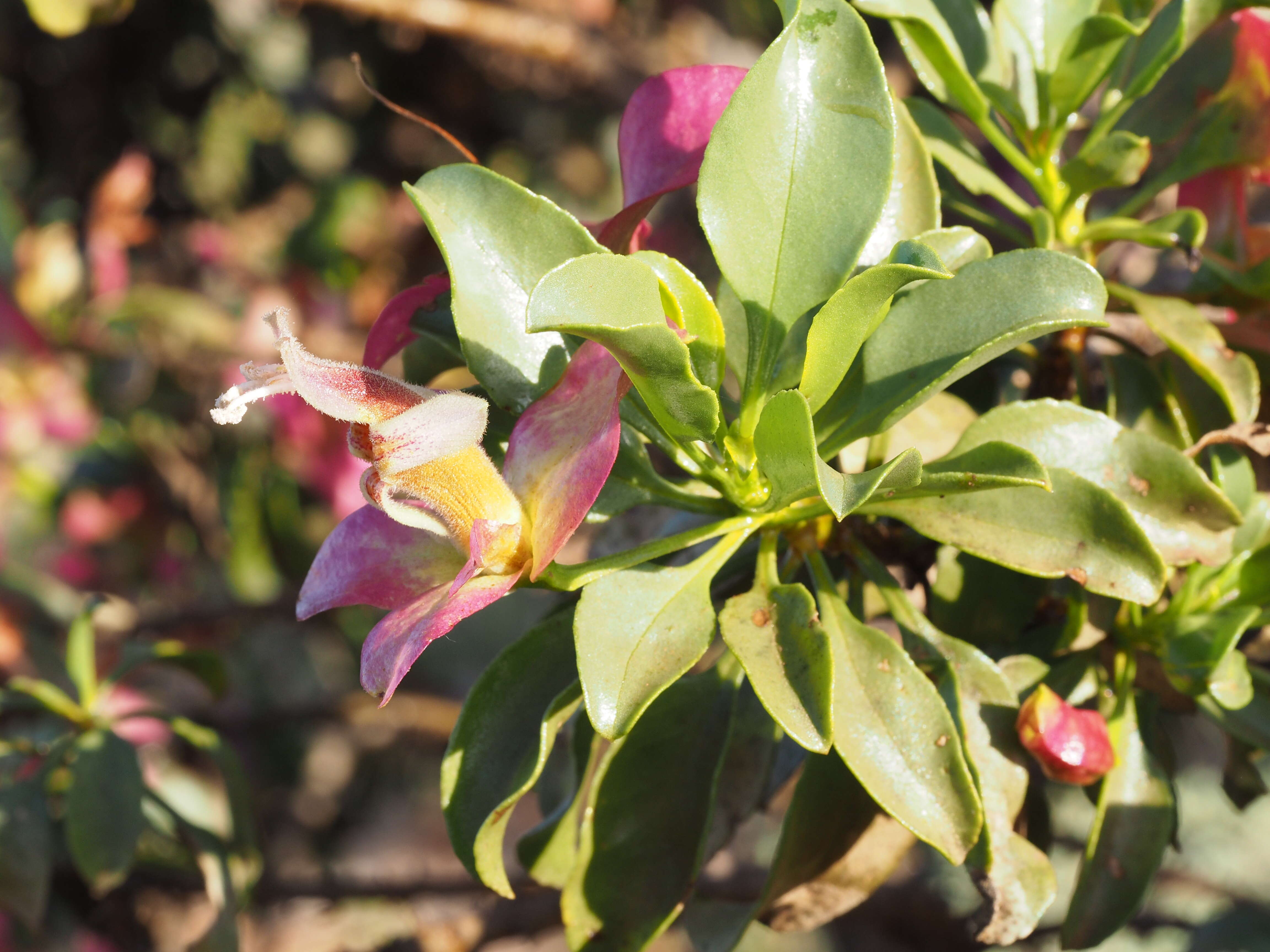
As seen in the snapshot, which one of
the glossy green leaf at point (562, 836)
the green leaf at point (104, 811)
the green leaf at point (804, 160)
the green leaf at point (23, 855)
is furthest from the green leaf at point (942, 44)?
the green leaf at point (23, 855)

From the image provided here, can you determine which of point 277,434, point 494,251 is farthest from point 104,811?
point 277,434

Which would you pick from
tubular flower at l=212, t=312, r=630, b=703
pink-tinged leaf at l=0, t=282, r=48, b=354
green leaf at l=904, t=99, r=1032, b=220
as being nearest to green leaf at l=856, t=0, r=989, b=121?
green leaf at l=904, t=99, r=1032, b=220

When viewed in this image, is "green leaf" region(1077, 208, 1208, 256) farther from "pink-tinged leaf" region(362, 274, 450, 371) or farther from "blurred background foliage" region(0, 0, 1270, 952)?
"pink-tinged leaf" region(362, 274, 450, 371)

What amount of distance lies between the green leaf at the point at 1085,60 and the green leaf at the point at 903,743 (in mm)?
451

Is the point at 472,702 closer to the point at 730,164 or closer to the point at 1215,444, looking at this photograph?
the point at 730,164

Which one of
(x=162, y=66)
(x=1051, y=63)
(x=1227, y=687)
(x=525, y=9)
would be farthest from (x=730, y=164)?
(x=162, y=66)

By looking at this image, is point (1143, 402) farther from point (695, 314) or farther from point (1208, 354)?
point (695, 314)

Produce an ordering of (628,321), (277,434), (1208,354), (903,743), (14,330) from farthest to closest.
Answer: (277,434) → (14,330) → (1208,354) → (903,743) → (628,321)

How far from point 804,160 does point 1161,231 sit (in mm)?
357

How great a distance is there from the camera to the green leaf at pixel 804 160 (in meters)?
0.57

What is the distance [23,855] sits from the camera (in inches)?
43.4

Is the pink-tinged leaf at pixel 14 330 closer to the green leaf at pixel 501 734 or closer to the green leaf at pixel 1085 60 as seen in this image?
the green leaf at pixel 501 734

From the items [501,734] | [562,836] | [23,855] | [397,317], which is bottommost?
[23,855]

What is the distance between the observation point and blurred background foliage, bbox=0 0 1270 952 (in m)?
1.49
